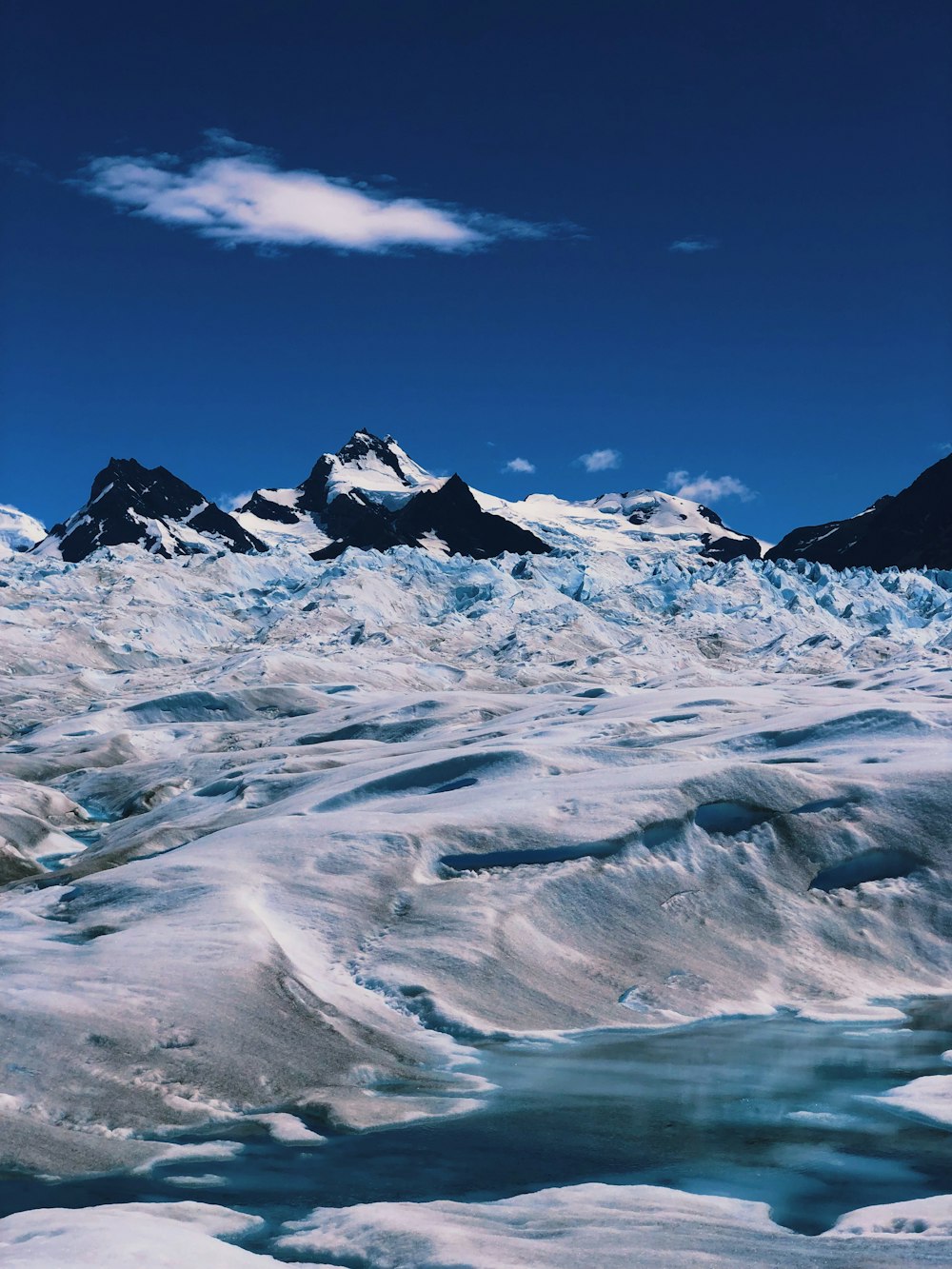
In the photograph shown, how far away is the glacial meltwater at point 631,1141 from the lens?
37.0 ft

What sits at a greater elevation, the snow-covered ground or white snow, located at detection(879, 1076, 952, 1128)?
the snow-covered ground

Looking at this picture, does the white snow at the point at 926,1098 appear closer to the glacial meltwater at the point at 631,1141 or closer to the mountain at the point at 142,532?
the glacial meltwater at the point at 631,1141

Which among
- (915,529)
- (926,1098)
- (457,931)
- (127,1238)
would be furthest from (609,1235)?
(915,529)

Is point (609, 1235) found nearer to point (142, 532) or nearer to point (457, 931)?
point (457, 931)

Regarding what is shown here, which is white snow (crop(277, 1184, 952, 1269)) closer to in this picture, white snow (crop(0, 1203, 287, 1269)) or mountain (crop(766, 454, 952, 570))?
white snow (crop(0, 1203, 287, 1269))

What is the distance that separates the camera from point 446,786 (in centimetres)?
2714

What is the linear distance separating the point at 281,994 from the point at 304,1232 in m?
5.25

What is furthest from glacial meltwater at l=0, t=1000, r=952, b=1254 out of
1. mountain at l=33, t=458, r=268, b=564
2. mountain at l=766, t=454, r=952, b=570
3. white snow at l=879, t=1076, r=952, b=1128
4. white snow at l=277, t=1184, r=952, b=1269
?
mountain at l=33, t=458, r=268, b=564

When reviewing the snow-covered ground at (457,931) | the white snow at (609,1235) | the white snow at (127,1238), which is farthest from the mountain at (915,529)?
the white snow at (127,1238)

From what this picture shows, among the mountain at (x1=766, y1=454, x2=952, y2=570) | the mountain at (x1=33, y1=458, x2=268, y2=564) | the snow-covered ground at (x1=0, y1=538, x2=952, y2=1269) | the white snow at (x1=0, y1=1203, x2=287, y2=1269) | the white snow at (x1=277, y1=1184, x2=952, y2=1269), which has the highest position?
the mountain at (x1=33, y1=458, x2=268, y2=564)

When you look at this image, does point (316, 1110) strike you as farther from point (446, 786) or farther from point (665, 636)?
point (665, 636)

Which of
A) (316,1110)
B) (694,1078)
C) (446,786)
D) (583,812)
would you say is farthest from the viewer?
(446,786)

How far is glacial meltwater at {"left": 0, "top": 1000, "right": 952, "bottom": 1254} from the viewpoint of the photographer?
11289mm

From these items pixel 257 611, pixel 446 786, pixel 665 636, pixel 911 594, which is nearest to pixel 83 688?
pixel 257 611
